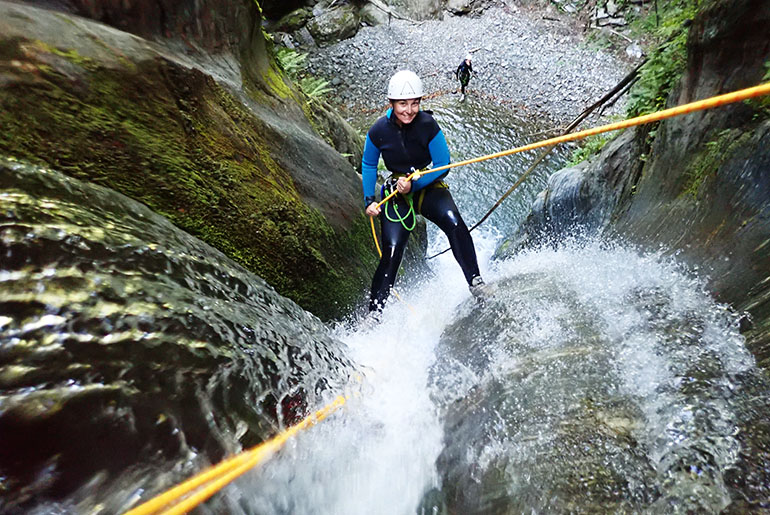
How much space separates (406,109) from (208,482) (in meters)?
3.32

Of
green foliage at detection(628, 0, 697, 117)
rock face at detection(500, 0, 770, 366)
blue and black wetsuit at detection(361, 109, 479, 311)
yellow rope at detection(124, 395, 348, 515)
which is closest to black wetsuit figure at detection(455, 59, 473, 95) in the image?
green foliage at detection(628, 0, 697, 117)

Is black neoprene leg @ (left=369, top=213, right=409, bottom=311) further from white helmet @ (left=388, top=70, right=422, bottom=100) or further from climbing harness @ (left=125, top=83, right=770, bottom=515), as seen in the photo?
climbing harness @ (left=125, top=83, right=770, bottom=515)

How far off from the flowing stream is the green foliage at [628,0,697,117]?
278 centimetres

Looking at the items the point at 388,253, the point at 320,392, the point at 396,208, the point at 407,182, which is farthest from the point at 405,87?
the point at 320,392

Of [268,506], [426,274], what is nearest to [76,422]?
[268,506]

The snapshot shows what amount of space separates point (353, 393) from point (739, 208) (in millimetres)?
3013

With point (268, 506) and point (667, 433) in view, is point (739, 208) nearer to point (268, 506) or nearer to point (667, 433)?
point (667, 433)

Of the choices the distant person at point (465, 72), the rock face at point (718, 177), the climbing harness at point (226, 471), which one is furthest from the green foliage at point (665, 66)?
the distant person at point (465, 72)

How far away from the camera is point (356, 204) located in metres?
5.67

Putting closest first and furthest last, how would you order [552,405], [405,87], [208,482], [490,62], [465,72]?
[208,482]
[552,405]
[405,87]
[465,72]
[490,62]

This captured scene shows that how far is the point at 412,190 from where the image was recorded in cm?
422

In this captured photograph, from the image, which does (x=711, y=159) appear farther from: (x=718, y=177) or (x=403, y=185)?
(x=403, y=185)

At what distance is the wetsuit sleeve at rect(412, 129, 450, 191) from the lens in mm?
3979

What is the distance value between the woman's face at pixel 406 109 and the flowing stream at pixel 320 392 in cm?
207
